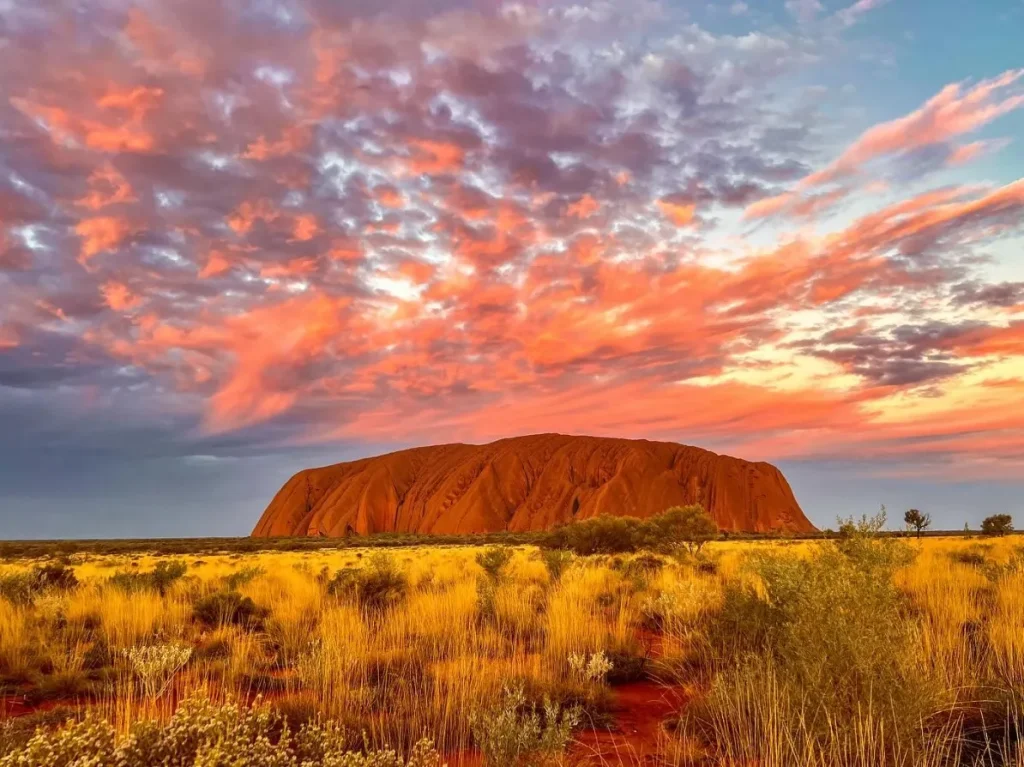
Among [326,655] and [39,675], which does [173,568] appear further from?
[326,655]

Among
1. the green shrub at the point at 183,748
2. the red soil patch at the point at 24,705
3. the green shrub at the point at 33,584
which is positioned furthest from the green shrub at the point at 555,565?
the green shrub at the point at 183,748

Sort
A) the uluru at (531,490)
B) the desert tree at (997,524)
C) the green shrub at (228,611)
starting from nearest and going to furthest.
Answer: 1. the green shrub at (228,611)
2. the desert tree at (997,524)
3. the uluru at (531,490)

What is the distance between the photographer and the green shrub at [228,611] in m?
10.7

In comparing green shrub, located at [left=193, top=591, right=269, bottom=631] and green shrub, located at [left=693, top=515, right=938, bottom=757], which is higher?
green shrub, located at [left=693, top=515, right=938, bottom=757]

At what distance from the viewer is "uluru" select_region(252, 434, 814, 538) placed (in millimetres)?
83625

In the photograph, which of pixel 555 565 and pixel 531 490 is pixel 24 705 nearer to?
pixel 555 565

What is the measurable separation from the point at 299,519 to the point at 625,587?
9325 cm

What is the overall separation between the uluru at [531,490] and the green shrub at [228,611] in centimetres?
6963

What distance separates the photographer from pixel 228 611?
10883 mm

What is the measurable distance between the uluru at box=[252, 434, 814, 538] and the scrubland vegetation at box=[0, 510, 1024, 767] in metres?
70.6

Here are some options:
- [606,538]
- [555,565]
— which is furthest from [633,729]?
[606,538]

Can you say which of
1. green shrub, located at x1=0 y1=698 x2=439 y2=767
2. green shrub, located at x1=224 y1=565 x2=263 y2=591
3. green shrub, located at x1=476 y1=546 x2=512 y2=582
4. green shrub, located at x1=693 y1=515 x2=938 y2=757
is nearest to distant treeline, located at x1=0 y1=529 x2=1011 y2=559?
green shrub, located at x1=476 y1=546 x2=512 y2=582

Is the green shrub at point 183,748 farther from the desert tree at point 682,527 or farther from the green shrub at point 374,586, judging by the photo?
the desert tree at point 682,527

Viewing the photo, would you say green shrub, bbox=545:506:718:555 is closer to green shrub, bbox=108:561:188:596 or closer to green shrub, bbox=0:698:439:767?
green shrub, bbox=108:561:188:596
